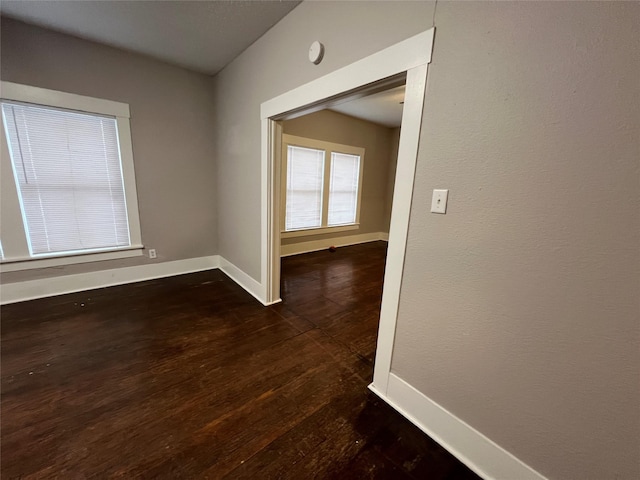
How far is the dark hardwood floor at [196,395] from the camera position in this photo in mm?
1205

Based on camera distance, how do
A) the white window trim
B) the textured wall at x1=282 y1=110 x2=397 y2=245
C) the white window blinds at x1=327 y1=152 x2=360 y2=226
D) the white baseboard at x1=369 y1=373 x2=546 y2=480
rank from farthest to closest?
the white window blinds at x1=327 y1=152 x2=360 y2=226 → the textured wall at x1=282 y1=110 x2=397 y2=245 → the white window trim → the white baseboard at x1=369 y1=373 x2=546 y2=480

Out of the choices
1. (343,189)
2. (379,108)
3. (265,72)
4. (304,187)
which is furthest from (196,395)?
(379,108)

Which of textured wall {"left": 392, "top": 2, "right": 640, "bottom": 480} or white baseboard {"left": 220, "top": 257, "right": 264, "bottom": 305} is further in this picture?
white baseboard {"left": 220, "top": 257, "right": 264, "bottom": 305}

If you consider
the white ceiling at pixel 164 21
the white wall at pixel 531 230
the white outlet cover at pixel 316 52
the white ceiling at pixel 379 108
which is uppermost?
the white ceiling at pixel 379 108

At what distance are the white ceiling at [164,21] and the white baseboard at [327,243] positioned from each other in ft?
9.62

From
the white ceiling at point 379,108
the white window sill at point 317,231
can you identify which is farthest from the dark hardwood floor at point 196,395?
the white ceiling at point 379,108

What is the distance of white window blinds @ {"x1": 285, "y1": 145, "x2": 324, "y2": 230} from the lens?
4284 millimetres

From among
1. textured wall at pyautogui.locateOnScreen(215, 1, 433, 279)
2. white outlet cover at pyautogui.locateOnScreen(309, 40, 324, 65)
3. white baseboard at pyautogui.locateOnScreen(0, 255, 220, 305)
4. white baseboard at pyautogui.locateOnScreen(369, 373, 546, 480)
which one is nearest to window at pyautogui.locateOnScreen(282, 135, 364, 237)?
textured wall at pyautogui.locateOnScreen(215, 1, 433, 279)

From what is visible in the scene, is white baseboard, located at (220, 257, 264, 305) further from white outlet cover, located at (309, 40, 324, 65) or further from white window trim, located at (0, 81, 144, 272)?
white outlet cover, located at (309, 40, 324, 65)

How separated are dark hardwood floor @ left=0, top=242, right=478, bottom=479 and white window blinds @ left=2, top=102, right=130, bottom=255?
69cm

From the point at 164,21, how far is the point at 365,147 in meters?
3.79

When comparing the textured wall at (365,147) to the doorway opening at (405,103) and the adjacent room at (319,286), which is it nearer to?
the adjacent room at (319,286)

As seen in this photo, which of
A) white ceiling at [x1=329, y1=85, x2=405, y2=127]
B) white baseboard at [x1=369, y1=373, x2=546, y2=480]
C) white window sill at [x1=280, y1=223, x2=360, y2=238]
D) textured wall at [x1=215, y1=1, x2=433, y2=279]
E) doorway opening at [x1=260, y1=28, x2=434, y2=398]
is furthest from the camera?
white window sill at [x1=280, y1=223, x2=360, y2=238]

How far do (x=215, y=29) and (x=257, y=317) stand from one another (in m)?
2.59
